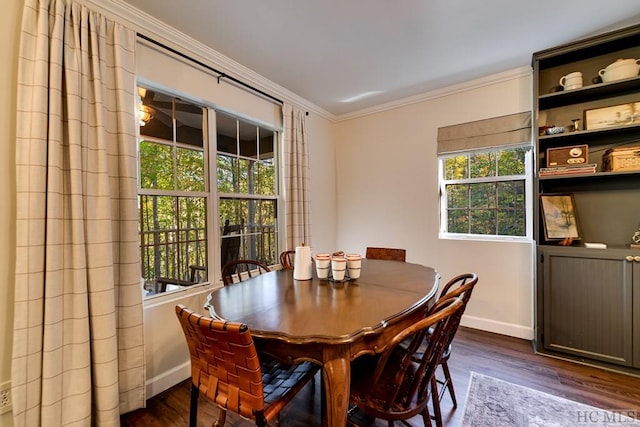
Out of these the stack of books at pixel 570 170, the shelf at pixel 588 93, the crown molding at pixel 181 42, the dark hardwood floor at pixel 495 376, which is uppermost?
the crown molding at pixel 181 42

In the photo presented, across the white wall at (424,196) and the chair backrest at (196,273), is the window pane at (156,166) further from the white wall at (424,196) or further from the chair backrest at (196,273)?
the white wall at (424,196)

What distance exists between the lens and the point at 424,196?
3.22 metres

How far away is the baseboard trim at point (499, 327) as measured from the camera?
8.74 feet

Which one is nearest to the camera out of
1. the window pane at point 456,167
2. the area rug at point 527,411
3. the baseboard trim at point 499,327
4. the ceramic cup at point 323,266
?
the area rug at point 527,411

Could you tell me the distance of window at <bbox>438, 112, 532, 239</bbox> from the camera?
8.97ft

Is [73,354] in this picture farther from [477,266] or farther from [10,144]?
[477,266]

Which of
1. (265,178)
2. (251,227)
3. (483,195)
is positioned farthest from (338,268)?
(483,195)

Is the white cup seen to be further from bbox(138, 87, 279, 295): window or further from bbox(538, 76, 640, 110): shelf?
bbox(138, 87, 279, 295): window

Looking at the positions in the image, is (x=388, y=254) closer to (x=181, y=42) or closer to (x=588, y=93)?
(x=588, y=93)

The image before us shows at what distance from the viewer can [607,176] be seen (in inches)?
88.7

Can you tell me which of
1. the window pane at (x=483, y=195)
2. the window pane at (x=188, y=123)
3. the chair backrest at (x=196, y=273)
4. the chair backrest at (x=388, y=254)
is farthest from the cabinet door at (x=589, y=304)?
the window pane at (x=188, y=123)

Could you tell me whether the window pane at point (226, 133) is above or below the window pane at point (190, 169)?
above

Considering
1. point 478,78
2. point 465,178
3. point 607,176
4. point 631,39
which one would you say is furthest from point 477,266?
point 631,39

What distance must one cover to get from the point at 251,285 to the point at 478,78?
2951 mm
